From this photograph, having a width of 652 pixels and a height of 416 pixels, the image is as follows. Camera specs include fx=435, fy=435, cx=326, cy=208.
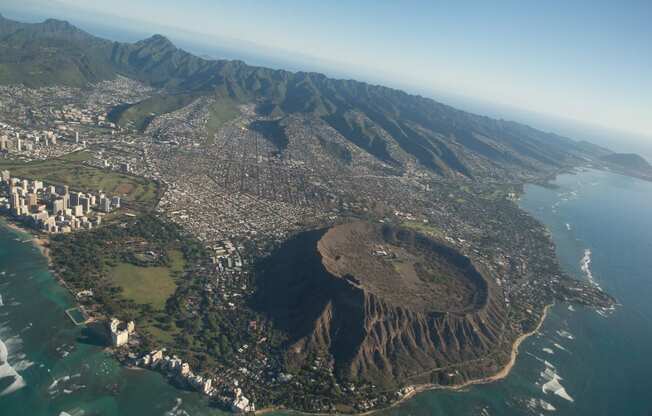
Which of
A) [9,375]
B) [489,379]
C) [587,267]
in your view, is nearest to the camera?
[9,375]

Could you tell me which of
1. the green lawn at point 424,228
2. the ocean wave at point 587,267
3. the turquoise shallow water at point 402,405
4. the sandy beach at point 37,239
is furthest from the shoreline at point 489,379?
the sandy beach at point 37,239

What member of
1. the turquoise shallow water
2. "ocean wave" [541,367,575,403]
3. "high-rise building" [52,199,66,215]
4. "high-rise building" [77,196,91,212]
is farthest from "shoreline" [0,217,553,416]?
"high-rise building" [77,196,91,212]

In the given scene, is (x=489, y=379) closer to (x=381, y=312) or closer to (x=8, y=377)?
(x=381, y=312)

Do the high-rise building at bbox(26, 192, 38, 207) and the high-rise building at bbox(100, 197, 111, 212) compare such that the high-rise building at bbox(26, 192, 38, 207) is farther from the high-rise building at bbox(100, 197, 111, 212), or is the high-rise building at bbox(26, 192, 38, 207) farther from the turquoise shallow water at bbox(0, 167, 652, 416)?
the high-rise building at bbox(100, 197, 111, 212)

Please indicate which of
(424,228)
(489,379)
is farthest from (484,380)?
(424,228)

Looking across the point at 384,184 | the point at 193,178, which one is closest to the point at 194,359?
the point at 193,178

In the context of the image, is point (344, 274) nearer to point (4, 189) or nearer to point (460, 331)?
point (460, 331)

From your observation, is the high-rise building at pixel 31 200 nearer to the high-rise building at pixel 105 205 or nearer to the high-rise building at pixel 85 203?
the high-rise building at pixel 85 203
